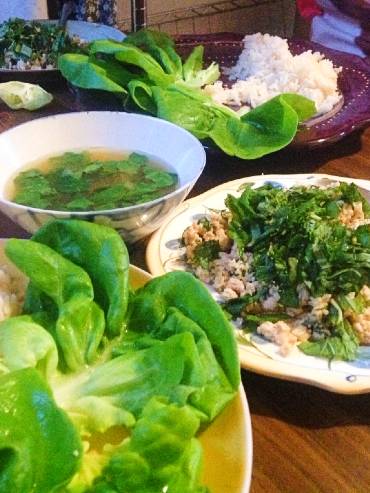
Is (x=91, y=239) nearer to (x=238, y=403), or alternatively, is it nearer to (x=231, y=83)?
(x=238, y=403)

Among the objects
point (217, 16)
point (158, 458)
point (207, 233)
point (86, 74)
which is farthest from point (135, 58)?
point (217, 16)

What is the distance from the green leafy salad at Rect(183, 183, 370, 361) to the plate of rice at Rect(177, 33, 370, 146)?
0.87 feet

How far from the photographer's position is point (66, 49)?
1.43 meters

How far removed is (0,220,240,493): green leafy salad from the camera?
0.44 meters

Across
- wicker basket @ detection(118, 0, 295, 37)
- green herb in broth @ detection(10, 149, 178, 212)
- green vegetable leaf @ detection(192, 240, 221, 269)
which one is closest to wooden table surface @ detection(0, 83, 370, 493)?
green vegetable leaf @ detection(192, 240, 221, 269)

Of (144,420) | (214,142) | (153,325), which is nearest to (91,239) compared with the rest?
(153,325)

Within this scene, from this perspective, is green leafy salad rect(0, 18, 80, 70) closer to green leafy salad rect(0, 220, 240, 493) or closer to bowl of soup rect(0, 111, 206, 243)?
bowl of soup rect(0, 111, 206, 243)

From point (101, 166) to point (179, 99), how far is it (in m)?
0.28

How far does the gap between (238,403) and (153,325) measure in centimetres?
11

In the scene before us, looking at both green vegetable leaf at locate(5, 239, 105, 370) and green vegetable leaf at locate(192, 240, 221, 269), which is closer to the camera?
green vegetable leaf at locate(5, 239, 105, 370)

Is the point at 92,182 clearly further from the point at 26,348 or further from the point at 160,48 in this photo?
the point at 160,48

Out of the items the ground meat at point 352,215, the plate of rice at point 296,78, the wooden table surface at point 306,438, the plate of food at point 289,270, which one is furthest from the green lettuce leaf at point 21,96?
Result: the wooden table surface at point 306,438

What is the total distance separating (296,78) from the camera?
1295 millimetres

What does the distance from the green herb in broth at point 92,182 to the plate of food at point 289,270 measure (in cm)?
6
